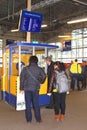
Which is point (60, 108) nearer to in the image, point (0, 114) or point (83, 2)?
point (0, 114)

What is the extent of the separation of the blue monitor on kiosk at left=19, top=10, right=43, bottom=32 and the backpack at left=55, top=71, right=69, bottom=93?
11.9 ft

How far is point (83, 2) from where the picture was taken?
17953 millimetres

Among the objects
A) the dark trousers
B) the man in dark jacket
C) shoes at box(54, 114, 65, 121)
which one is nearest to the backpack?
the dark trousers

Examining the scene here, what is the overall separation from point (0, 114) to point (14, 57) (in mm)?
2289

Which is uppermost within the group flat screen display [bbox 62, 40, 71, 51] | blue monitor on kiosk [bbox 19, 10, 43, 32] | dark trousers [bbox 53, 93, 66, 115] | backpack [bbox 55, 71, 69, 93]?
blue monitor on kiosk [bbox 19, 10, 43, 32]

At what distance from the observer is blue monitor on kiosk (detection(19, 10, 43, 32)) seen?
1015 centimetres

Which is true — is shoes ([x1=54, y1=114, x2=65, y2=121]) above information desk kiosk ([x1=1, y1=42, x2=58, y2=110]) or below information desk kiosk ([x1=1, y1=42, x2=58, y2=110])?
below

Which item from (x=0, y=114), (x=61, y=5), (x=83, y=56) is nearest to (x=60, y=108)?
(x=0, y=114)

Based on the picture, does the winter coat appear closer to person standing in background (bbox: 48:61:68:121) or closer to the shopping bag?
person standing in background (bbox: 48:61:68:121)

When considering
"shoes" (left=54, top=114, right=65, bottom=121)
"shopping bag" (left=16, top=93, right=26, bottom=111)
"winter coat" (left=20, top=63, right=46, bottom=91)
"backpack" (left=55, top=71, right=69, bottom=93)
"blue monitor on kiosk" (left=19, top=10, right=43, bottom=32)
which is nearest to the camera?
"winter coat" (left=20, top=63, right=46, bottom=91)

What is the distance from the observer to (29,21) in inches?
411

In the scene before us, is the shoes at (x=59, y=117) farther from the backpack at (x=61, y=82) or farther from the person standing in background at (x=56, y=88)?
the backpack at (x=61, y=82)

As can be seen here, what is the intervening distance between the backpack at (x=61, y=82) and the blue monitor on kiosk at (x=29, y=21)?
3.63m

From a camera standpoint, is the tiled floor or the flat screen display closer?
the tiled floor
